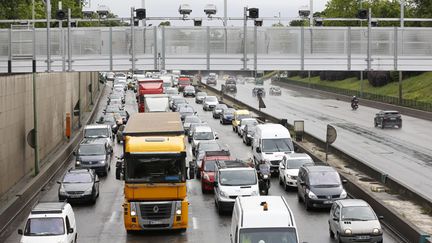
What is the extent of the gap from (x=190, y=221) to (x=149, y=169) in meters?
4.88

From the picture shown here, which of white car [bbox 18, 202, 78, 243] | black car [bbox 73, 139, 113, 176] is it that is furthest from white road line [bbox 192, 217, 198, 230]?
black car [bbox 73, 139, 113, 176]

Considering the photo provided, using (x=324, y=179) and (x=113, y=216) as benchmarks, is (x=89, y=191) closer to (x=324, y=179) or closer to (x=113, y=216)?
(x=113, y=216)

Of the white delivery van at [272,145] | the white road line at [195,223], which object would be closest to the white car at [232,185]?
the white road line at [195,223]

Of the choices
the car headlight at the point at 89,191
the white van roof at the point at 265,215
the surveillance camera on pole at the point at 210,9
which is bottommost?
the car headlight at the point at 89,191

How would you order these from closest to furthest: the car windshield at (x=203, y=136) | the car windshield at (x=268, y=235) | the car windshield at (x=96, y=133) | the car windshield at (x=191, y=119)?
1. the car windshield at (x=268, y=235)
2. the car windshield at (x=96, y=133)
3. the car windshield at (x=203, y=136)
4. the car windshield at (x=191, y=119)

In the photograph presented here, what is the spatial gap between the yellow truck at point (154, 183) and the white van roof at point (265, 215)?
15.8 ft

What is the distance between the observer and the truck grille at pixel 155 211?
2478 centimetres

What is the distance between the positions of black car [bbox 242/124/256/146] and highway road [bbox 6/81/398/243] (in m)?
15.3

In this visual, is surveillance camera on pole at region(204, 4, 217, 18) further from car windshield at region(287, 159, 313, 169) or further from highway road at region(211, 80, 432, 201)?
highway road at region(211, 80, 432, 201)

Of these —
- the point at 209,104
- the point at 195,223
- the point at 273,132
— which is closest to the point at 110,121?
the point at 273,132

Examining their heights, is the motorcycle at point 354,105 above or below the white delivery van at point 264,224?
below

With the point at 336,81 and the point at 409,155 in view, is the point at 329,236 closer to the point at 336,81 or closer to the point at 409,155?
the point at 409,155

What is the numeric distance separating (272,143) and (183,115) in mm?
29066

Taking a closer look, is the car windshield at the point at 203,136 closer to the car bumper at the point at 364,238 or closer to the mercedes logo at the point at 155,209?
the mercedes logo at the point at 155,209
